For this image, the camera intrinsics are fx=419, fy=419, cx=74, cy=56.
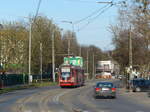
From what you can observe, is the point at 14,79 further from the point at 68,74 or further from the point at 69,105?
the point at 69,105

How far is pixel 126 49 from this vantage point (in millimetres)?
62344

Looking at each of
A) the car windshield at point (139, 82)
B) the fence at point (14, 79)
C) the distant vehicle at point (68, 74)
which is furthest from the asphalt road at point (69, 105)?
the fence at point (14, 79)

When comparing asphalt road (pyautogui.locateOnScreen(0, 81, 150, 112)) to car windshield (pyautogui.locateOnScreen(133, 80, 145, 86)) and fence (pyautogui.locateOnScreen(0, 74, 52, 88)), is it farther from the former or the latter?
fence (pyautogui.locateOnScreen(0, 74, 52, 88))

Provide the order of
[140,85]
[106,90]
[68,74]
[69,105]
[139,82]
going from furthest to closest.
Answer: [68,74] < [140,85] < [139,82] < [106,90] < [69,105]

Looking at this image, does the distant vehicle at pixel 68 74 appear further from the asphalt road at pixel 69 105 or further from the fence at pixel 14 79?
the asphalt road at pixel 69 105

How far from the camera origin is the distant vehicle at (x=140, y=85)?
158 feet

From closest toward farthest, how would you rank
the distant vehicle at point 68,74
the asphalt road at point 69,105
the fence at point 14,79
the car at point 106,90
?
the asphalt road at point 69,105, the car at point 106,90, the distant vehicle at point 68,74, the fence at point 14,79

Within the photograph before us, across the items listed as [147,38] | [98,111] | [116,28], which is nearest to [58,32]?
[116,28]

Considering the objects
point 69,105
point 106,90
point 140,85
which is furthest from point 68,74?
point 69,105

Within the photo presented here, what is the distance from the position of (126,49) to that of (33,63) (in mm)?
29484

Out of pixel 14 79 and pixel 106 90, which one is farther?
pixel 14 79

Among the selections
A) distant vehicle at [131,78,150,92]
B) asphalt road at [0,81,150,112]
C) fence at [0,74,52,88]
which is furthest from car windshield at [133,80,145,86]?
fence at [0,74,52,88]

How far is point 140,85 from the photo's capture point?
1921 inches

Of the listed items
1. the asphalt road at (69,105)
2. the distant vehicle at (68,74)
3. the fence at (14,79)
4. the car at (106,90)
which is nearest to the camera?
the asphalt road at (69,105)
